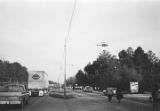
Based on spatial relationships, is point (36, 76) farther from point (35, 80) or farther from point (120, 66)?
point (120, 66)

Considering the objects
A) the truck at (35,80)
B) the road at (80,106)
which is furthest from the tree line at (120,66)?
the road at (80,106)

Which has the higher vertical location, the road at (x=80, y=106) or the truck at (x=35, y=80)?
the truck at (x=35, y=80)

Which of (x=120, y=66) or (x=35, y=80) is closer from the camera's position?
(x=35, y=80)

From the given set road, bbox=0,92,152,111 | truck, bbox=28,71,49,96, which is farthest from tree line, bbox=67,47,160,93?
road, bbox=0,92,152,111

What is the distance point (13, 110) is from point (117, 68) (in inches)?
3622

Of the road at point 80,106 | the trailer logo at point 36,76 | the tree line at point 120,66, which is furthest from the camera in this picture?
the tree line at point 120,66

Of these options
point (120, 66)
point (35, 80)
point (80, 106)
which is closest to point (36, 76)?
point (35, 80)

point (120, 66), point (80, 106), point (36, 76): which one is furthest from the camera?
point (120, 66)

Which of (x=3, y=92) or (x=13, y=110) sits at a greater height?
(x=3, y=92)

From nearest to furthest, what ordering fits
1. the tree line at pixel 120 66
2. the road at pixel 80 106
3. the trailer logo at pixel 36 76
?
the road at pixel 80 106
the trailer logo at pixel 36 76
the tree line at pixel 120 66

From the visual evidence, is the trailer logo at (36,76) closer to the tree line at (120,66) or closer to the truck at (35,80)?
the truck at (35,80)

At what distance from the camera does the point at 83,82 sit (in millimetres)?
146750

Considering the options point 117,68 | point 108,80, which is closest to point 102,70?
point 117,68

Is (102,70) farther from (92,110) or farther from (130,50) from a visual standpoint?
(92,110)
